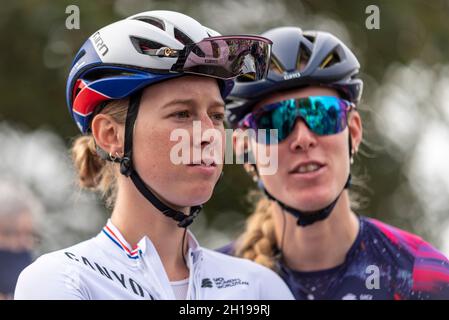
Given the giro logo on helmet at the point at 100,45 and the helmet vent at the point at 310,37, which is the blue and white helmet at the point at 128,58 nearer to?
the giro logo on helmet at the point at 100,45

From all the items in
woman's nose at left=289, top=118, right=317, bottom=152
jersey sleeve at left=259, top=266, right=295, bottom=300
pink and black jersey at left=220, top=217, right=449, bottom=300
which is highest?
woman's nose at left=289, top=118, right=317, bottom=152

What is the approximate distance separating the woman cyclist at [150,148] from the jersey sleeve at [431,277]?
1.29 meters

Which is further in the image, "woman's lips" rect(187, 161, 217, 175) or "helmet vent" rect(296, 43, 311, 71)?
"helmet vent" rect(296, 43, 311, 71)

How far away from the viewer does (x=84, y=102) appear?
16.7 feet

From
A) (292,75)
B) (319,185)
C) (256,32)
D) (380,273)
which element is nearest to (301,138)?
(319,185)

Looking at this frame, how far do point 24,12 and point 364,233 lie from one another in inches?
354

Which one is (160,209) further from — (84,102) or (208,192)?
(84,102)

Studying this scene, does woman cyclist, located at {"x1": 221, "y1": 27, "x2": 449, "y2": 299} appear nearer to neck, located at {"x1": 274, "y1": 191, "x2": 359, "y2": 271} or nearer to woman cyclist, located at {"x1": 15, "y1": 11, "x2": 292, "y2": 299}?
neck, located at {"x1": 274, "y1": 191, "x2": 359, "y2": 271}

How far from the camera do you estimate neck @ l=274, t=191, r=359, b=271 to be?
21.0 ft

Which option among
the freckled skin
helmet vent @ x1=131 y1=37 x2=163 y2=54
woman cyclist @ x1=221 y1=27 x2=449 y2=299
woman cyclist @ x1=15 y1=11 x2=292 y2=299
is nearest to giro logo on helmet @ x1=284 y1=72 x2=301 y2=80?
woman cyclist @ x1=221 y1=27 x2=449 y2=299

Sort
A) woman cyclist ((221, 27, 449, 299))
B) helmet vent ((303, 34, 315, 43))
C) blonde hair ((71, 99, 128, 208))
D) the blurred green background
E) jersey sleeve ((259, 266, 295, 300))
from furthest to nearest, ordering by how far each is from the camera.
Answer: the blurred green background < helmet vent ((303, 34, 315, 43)) < woman cyclist ((221, 27, 449, 299)) < blonde hair ((71, 99, 128, 208)) < jersey sleeve ((259, 266, 295, 300))

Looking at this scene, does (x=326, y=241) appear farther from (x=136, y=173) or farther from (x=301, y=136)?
(x=136, y=173)

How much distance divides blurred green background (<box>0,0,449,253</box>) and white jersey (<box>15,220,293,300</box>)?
23.6 ft
